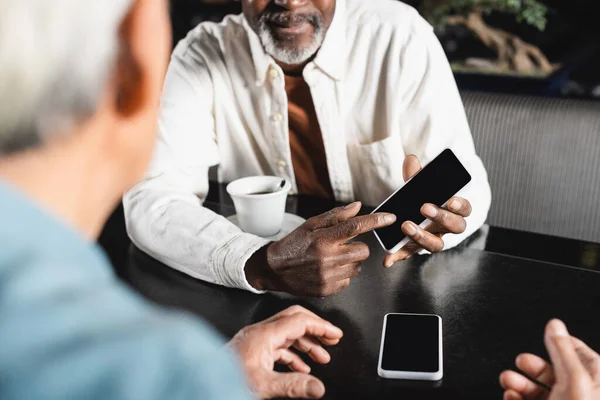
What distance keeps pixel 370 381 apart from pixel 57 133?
512 mm

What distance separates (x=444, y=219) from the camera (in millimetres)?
1044

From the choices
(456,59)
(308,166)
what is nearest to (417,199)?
(308,166)

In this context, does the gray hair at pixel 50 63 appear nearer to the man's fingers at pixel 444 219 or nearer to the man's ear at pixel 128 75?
the man's ear at pixel 128 75

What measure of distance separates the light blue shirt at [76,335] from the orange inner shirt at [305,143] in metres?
1.23

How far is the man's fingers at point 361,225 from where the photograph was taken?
3.25 feet

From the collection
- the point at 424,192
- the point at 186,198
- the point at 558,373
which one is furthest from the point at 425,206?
the point at 186,198

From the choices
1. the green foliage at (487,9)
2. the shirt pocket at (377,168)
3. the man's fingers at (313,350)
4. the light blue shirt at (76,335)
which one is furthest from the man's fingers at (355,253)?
the green foliage at (487,9)

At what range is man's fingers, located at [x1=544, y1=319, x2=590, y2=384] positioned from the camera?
67 cm

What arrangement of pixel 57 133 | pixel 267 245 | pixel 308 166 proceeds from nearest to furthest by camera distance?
pixel 57 133 < pixel 267 245 < pixel 308 166

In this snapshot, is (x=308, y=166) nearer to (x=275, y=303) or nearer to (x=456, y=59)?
(x=275, y=303)

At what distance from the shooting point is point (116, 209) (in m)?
1.44

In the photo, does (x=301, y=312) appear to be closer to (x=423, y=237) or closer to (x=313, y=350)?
(x=313, y=350)

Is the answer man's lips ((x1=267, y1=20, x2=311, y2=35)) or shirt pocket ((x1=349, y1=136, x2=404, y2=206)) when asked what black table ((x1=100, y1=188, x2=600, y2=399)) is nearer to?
shirt pocket ((x1=349, y1=136, x2=404, y2=206))

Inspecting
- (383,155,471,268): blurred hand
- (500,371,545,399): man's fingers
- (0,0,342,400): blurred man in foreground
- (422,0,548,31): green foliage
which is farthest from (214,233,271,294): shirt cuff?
(422,0,548,31): green foliage
